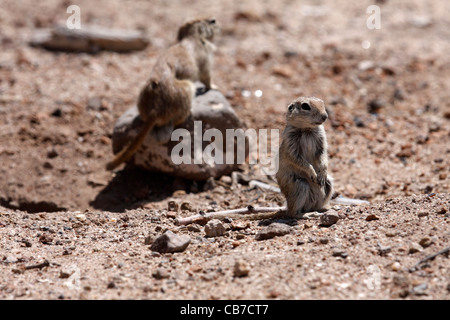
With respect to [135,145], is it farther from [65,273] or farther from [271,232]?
[65,273]

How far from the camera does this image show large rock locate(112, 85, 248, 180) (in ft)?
23.9

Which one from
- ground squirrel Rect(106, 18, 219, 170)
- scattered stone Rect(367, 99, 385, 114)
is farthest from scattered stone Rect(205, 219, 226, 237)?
scattered stone Rect(367, 99, 385, 114)

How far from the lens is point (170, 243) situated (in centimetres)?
489

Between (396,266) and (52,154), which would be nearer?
(396,266)

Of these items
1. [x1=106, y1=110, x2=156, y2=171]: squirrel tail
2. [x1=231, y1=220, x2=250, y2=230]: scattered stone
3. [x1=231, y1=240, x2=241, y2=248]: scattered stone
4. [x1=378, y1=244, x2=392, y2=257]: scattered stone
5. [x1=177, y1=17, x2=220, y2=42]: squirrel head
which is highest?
[x1=177, y1=17, x2=220, y2=42]: squirrel head

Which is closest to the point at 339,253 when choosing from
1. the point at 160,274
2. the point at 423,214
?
the point at 423,214

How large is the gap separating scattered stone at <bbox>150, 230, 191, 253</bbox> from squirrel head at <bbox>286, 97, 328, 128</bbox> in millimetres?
1439

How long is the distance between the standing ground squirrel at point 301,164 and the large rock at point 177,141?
69.8 inches

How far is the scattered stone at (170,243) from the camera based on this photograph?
193 inches

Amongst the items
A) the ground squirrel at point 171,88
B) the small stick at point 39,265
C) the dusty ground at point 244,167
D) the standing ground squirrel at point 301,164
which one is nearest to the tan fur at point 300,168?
the standing ground squirrel at point 301,164

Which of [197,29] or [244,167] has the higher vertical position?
[197,29]

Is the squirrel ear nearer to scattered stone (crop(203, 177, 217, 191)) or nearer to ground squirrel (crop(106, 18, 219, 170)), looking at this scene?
ground squirrel (crop(106, 18, 219, 170))

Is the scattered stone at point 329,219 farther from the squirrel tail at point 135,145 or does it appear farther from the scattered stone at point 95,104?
the scattered stone at point 95,104

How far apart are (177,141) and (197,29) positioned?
1.76m
